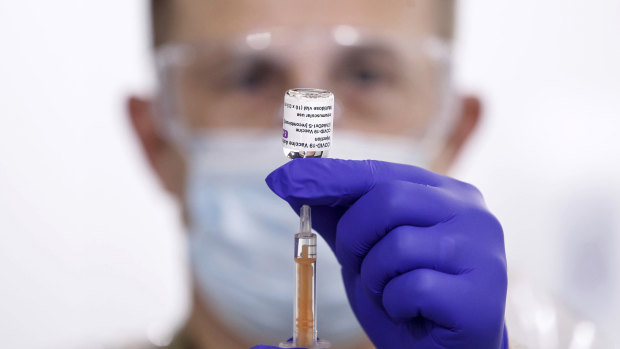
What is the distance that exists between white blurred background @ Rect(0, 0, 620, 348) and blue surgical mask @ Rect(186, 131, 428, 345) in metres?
0.43

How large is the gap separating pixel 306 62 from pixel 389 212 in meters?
0.63

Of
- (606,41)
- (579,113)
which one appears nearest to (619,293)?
(579,113)

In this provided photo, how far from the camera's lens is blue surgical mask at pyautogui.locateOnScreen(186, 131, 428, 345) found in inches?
50.8

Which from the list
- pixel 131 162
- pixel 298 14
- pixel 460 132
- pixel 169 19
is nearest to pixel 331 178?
pixel 298 14

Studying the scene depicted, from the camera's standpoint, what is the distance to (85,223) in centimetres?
187

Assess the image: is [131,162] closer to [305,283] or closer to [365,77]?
[365,77]

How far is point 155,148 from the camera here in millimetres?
1651

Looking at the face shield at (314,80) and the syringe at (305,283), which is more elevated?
the face shield at (314,80)

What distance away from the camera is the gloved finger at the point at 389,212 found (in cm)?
80

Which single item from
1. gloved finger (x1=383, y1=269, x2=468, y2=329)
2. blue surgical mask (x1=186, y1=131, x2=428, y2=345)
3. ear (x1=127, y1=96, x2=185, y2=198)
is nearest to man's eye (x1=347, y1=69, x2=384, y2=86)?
blue surgical mask (x1=186, y1=131, x2=428, y2=345)

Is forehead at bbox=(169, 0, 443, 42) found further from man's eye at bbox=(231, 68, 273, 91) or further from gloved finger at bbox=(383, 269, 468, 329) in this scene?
gloved finger at bbox=(383, 269, 468, 329)

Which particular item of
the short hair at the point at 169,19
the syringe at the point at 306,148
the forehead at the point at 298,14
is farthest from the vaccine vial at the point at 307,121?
the short hair at the point at 169,19

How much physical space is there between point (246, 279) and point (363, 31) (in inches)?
22.8

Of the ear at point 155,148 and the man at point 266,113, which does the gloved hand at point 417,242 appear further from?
the ear at point 155,148
